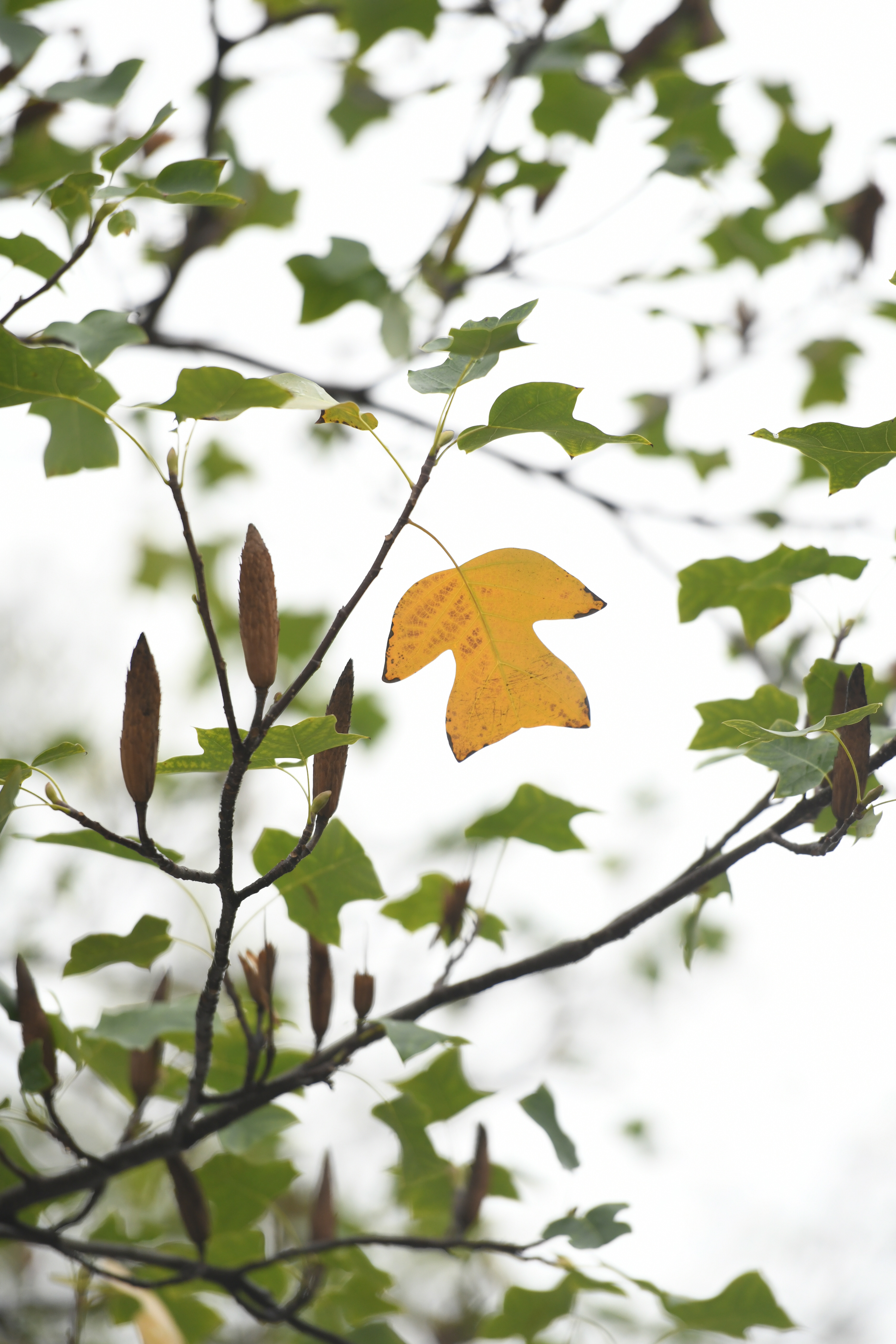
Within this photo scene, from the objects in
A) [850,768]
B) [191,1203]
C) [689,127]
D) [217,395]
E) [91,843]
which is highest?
[689,127]

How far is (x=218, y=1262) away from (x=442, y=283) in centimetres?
154

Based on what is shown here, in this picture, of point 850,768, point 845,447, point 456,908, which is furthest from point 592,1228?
point 845,447

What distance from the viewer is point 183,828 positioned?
13.0 ft

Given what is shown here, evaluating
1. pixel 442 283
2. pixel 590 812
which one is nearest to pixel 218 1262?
pixel 590 812

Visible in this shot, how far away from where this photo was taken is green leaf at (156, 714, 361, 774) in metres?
0.57

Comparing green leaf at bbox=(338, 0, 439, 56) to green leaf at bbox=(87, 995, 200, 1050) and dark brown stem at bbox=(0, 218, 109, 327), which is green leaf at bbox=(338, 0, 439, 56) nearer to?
dark brown stem at bbox=(0, 218, 109, 327)

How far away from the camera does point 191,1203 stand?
3.12ft

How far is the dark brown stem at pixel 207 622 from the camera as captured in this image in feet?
1.69

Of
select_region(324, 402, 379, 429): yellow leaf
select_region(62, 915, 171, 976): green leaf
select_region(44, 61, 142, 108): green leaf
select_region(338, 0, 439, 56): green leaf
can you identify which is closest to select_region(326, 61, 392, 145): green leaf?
select_region(338, 0, 439, 56): green leaf

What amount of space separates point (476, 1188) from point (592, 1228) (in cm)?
17

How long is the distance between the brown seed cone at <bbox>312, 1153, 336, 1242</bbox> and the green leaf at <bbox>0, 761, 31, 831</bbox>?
27.5 inches

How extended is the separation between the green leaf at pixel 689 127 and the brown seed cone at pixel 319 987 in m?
1.29

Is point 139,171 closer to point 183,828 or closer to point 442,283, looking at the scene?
point 442,283

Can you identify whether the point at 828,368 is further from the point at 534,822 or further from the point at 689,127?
the point at 534,822
